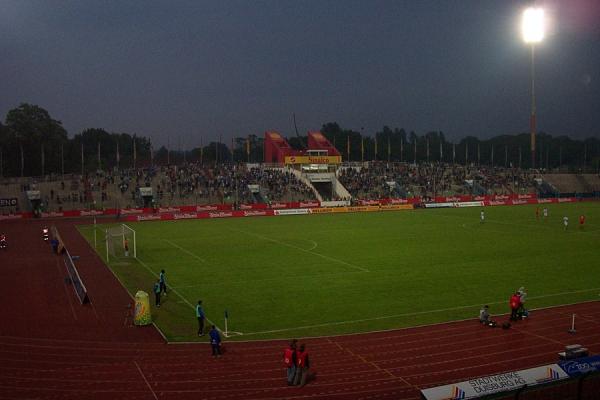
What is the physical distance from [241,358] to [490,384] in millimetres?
7665

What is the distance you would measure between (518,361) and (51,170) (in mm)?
93716

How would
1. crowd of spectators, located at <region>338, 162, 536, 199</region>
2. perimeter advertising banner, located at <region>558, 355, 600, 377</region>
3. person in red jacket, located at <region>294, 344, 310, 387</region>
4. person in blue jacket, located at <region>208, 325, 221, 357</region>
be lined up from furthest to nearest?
crowd of spectators, located at <region>338, 162, 536, 199</region>, person in blue jacket, located at <region>208, 325, 221, 357</region>, person in red jacket, located at <region>294, 344, 310, 387</region>, perimeter advertising banner, located at <region>558, 355, 600, 377</region>

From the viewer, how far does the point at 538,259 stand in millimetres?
32938

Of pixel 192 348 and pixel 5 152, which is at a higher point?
pixel 5 152

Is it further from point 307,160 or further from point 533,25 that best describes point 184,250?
point 307,160

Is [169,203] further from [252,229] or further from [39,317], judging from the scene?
[39,317]

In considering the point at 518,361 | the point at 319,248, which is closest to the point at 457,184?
the point at 319,248

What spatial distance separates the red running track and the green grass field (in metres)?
1.43

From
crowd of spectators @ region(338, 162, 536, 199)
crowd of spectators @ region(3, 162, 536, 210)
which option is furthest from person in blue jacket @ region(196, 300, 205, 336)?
crowd of spectators @ region(338, 162, 536, 199)

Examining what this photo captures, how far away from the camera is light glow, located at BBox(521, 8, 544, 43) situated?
105ft

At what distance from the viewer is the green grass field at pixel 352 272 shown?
20984 millimetres

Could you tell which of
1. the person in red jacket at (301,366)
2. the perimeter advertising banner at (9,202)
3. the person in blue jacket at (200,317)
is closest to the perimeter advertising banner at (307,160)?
the perimeter advertising banner at (9,202)

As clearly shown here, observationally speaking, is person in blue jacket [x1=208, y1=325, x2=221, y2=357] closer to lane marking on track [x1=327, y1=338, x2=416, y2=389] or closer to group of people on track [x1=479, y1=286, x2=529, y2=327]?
lane marking on track [x1=327, y1=338, x2=416, y2=389]

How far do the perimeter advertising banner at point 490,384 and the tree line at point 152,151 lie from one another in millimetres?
69671
